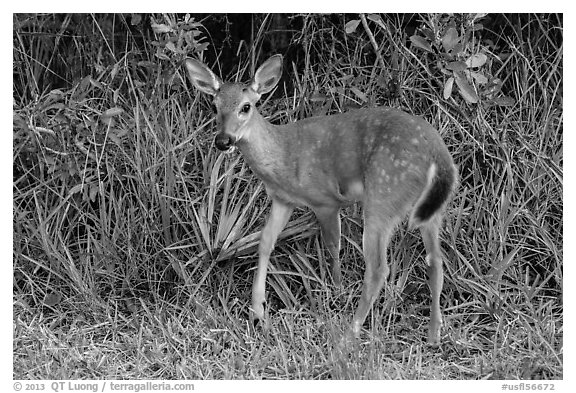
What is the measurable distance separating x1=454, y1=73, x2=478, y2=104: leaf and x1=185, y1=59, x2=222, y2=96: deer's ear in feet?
4.32

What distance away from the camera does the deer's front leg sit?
18.2ft

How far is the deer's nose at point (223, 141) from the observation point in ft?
16.8

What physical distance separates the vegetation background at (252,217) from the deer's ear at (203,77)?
1.28ft

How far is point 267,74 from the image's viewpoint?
219 inches

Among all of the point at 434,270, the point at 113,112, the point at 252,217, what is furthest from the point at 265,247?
the point at 113,112

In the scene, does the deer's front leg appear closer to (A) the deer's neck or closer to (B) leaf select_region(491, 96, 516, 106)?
(A) the deer's neck

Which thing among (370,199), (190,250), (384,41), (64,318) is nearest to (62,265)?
(64,318)

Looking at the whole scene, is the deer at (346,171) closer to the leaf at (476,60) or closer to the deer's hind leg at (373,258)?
the deer's hind leg at (373,258)

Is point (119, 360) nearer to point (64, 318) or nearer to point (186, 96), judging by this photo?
point (64, 318)

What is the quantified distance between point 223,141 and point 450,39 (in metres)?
1.44

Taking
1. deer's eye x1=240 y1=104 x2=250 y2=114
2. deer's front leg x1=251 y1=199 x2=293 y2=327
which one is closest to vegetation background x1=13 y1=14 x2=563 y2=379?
deer's front leg x1=251 y1=199 x2=293 y2=327

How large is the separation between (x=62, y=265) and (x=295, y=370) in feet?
5.63

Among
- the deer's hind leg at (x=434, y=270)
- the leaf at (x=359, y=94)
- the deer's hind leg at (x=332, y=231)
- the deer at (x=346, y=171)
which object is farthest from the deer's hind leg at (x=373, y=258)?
the leaf at (x=359, y=94)

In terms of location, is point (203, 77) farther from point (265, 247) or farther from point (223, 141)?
point (265, 247)
